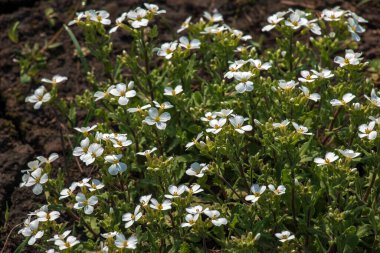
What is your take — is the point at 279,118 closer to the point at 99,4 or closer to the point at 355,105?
the point at 355,105

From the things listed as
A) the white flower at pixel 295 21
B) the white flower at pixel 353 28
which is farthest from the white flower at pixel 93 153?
the white flower at pixel 353 28

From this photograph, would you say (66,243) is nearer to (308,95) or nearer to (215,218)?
(215,218)

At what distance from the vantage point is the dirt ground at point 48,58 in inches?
221

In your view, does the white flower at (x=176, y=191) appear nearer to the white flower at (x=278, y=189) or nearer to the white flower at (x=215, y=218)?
the white flower at (x=215, y=218)

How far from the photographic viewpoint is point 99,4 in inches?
291

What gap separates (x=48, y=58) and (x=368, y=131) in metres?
3.85

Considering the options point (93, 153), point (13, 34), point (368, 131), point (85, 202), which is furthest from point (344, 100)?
point (13, 34)

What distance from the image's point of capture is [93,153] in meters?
4.60

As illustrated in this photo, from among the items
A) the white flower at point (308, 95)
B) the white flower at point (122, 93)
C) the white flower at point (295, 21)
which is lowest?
the white flower at point (122, 93)

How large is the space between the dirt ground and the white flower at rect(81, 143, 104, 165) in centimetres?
111

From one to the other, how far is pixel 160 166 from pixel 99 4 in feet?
11.3

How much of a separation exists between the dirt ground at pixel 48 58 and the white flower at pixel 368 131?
2415 mm

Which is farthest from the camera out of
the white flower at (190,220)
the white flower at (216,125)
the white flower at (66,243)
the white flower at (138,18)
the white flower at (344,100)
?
the white flower at (138,18)

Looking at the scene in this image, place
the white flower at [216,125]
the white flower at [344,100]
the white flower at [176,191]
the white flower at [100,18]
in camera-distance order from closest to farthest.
Result: the white flower at [176,191] → the white flower at [216,125] → the white flower at [344,100] → the white flower at [100,18]
